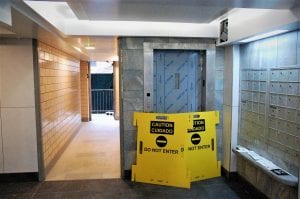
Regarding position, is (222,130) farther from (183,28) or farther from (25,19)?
(25,19)

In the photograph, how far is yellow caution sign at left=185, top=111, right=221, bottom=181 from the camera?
11.8ft

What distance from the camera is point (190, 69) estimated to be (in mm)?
3967

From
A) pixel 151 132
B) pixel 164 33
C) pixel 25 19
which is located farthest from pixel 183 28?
pixel 25 19

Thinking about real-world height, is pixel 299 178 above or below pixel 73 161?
above

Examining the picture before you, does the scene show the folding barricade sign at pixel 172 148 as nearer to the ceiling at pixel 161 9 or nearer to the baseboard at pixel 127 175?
the baseboard at pixel 127 175

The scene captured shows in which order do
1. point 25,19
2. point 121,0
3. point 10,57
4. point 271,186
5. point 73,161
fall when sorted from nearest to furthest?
1. point 121,0
2. point 25,19
3. point 271,186
4. point 10,57
5. point 73,161

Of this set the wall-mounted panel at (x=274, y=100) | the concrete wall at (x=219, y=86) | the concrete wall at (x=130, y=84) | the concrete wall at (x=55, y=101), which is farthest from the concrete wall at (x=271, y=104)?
the concrete wall at (x=55, y=101)

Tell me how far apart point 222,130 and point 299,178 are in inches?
62.2

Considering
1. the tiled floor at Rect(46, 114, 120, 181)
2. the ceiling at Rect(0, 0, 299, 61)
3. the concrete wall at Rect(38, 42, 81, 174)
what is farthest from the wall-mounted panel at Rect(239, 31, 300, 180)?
the concrete wall at Rect(38, 42, 81, 174)

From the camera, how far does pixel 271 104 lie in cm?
294

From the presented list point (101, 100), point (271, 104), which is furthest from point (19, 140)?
point (101, 100)

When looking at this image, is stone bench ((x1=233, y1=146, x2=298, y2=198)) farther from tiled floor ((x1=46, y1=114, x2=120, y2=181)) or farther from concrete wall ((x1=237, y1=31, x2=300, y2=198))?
tiled floor ((x1=46, y1=114, x2=120, y2=181))

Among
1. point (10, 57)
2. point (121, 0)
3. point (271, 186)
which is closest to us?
point (121, 0)

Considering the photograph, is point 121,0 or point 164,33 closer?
point 121,0
